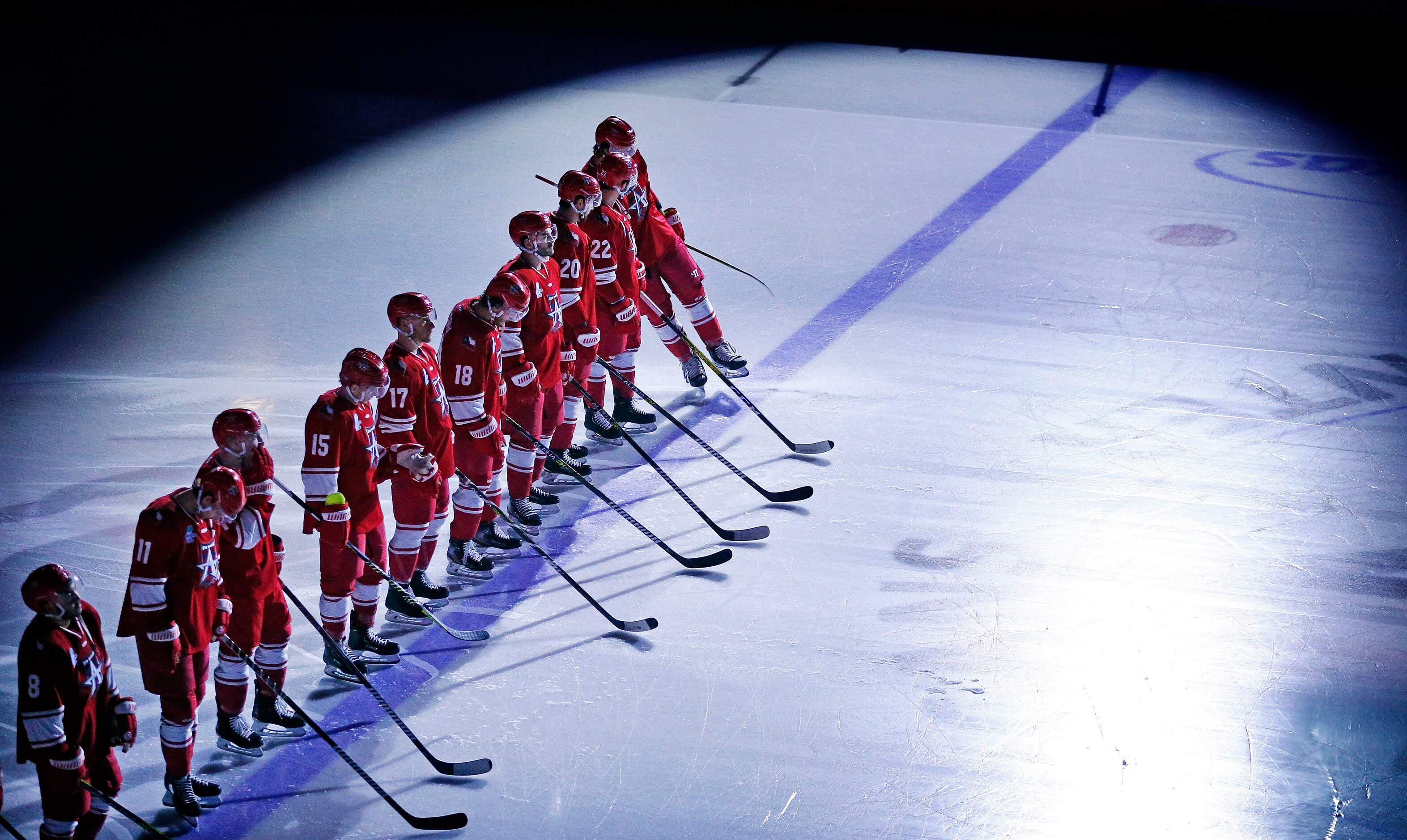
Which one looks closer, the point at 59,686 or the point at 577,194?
the point at 59,686

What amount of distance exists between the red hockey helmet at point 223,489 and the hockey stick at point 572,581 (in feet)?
4.86

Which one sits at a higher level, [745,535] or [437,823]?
[745,535]

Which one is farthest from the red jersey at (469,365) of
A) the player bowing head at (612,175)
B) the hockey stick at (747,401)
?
the hockey stick at (747,401)

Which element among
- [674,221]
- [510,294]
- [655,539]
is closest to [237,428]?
[510,294]

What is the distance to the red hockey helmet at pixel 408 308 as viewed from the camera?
5.30 metres

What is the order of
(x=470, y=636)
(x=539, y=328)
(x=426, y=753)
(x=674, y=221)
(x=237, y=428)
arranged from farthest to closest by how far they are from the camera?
(x=674, y=221), (x=539, y=328), (x=470, y=636), (x=426, y=753), (x=237, y=428)

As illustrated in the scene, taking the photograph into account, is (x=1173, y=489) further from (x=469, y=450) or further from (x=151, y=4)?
(x=151, y=4)

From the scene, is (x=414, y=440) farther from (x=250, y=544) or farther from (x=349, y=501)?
(x=250, y=544)

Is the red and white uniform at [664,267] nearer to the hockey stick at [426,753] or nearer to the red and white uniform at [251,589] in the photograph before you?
the hockey stick at [426,753]

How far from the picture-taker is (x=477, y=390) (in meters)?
5.78

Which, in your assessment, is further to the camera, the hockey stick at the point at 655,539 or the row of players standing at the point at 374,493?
the hockey stick at the point at 655,539

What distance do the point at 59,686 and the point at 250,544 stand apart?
792mm

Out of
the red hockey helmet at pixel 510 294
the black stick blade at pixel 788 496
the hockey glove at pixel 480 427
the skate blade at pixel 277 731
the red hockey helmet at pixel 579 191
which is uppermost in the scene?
the red hockey helmet at pixel 579 191

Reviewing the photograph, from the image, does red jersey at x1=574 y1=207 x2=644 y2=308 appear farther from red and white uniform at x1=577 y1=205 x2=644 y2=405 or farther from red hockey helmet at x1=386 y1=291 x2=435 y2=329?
red hockey helmet at x1=386 y1=291 x2=435 y2=329
